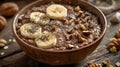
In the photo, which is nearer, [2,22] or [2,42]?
[2,42]

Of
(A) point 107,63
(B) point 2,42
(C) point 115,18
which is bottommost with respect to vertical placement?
(A) point 107,63

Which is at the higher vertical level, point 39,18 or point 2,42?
point 39,18

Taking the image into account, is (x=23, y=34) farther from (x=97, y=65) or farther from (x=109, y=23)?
(x=109, y=23)

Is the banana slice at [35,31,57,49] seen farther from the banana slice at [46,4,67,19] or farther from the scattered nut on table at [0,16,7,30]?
the scattered nut on table at [0,16,7,30]

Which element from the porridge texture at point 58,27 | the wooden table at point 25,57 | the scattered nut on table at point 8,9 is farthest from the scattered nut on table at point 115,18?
the scattered nut on table at point 8,9

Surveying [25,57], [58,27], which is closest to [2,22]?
[25,57]

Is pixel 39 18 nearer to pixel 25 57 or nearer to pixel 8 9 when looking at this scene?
pixel 25 57

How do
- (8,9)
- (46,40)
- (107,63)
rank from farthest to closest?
(8,9)
(107,63)
(46,40)

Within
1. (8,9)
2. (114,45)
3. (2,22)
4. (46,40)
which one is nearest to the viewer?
(46,40)
